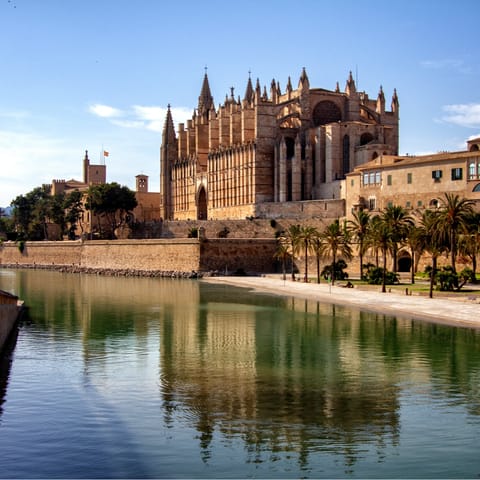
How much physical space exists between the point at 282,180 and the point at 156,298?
94.3 ft

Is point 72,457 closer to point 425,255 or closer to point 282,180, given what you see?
point 425,255

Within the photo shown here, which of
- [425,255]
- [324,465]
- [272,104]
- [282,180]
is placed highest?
[272,104]

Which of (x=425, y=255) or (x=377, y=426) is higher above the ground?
(x=425, y=255)

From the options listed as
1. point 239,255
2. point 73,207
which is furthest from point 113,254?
point 73,207

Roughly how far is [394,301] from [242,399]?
62.1ft

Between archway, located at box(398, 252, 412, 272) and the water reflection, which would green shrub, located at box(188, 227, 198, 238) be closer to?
archway, located at box(398, 252, 412, 272)

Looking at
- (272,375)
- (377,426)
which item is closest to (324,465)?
(377,426)

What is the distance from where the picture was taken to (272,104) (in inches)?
2776

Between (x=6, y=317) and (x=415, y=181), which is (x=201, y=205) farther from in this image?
(x=6, y=317)

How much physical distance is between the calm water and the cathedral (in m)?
36.6

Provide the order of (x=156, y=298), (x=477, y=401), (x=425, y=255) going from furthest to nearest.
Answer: (x=425, y=255)
(x=156, y=298)
(x=477, y=401)

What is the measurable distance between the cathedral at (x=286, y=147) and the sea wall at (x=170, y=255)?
6981 millimetres

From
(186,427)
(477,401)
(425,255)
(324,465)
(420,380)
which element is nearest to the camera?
(324,465)

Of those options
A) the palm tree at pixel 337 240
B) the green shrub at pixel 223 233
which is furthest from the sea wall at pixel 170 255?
the palm tree at pixel 337 240
